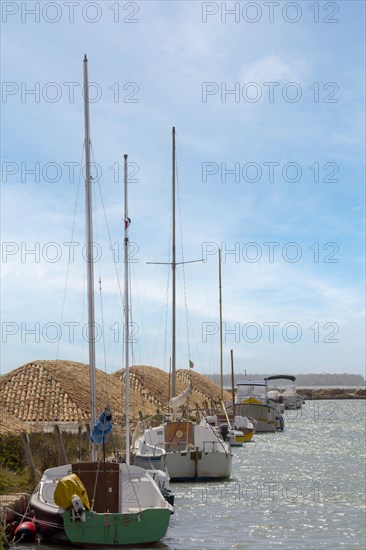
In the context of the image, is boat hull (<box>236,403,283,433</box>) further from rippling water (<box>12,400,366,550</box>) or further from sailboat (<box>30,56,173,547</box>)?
sailboat (<box>30,56,173,547</box>)

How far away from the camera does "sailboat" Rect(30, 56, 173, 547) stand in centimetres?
1830

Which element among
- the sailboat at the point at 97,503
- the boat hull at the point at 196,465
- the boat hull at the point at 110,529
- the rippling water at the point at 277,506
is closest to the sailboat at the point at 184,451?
the boat hull at the point at 196,465

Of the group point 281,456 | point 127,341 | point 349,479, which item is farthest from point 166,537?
point 281,456

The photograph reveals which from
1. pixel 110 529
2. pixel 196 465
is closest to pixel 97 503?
pixel 110 529

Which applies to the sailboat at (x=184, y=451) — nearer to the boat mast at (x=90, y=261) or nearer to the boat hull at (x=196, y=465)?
the boat hull at (x=196, y=465)

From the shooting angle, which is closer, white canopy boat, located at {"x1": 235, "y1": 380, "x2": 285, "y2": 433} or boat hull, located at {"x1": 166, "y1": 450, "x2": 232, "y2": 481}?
boat hull, located at {"x1": 166, "y1": 450, "x2": 232, "y2": 481}

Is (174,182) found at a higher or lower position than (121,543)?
higher

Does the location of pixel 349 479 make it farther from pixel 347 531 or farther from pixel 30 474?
pixel 30 474

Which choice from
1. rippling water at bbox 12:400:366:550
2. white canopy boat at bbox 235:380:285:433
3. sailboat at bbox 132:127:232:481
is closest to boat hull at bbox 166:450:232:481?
sailboat at bbox 132:127:232:481

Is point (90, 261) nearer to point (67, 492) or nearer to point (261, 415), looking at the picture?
point (67, 492)

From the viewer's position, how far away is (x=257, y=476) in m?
35.4

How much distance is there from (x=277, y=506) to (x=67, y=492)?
10286 mm

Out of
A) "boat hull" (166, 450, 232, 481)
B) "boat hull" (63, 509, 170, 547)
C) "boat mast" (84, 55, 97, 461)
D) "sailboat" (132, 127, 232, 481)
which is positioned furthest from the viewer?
"boat hull" (166, 450, 232, 481)

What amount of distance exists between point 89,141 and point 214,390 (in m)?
71.8
